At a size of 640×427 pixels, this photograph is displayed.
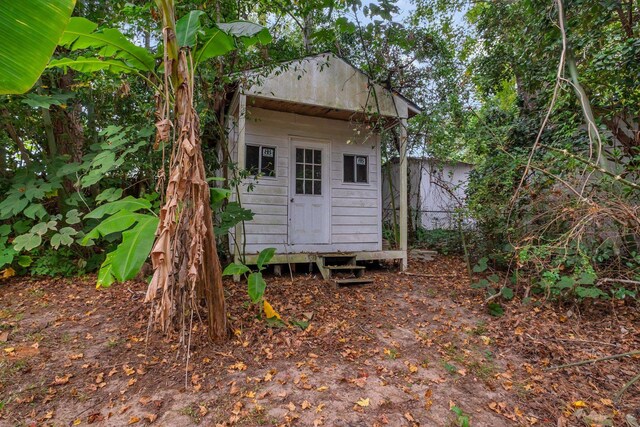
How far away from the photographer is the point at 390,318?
425 cm

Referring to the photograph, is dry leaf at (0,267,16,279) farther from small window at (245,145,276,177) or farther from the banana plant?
small window at (245,145,276,177)

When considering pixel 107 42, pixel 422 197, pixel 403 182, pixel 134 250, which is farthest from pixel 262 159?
pixel 422 197

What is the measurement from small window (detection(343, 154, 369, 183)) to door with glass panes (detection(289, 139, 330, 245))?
45cm

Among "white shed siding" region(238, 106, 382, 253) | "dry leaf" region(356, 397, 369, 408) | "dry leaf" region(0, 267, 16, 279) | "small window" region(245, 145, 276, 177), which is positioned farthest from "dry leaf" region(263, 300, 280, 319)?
"dry leaf" region(0, 267, 16, 279)

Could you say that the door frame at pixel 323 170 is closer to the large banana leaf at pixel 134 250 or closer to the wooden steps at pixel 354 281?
the wooden steps at pixel 354 281

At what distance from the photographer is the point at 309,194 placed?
251 inches

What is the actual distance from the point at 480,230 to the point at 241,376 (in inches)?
196

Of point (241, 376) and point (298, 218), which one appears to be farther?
point (298, 218)

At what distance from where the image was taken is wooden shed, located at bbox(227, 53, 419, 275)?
5.56 metres

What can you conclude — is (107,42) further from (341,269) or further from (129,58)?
(341,269)

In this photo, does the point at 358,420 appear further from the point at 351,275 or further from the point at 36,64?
the point at 351,275

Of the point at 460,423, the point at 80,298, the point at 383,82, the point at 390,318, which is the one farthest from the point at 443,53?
the point at 80,298

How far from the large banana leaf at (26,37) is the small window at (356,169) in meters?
5.42

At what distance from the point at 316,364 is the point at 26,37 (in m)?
3.01
